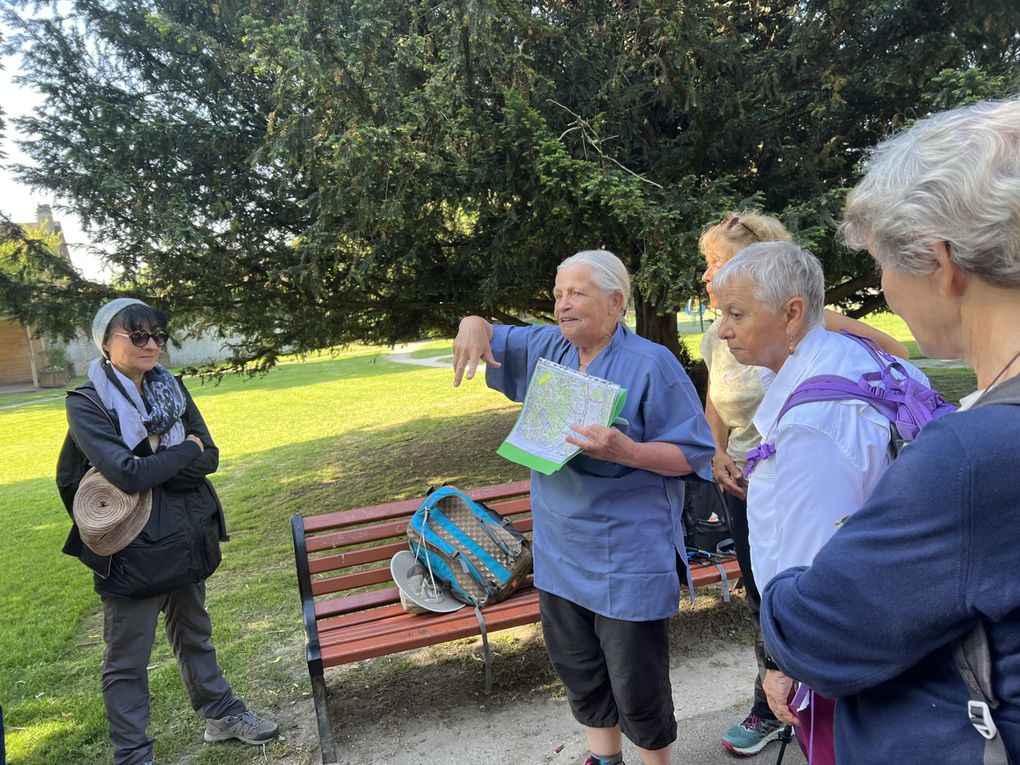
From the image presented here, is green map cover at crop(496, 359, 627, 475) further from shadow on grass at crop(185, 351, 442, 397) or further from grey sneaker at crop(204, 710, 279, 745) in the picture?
shadow on grass at crop(185, 351, 442, 397)

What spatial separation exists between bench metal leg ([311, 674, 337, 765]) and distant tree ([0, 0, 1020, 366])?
301cm

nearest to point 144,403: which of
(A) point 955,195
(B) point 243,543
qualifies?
(A) point 955,195

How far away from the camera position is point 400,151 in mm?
4684

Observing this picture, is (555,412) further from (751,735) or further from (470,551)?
(751,735)

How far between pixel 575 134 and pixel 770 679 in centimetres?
453

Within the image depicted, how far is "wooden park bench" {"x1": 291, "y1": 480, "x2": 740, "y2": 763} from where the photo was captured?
3.07m

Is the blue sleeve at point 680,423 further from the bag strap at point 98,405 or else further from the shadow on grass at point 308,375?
the shadow on grass at point 308,375

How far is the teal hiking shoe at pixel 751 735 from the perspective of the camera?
2865 mm

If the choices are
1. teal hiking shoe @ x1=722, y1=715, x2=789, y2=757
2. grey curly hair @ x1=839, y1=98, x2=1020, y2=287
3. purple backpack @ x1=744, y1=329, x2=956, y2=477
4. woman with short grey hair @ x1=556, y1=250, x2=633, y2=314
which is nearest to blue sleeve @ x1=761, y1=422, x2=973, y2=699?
grey curly hair @ x1=839, y1=98, x2=1020, y2=287

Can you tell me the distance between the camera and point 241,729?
3.22 meters

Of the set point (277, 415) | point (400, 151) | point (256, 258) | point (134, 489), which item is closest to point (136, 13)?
point (256, 258)

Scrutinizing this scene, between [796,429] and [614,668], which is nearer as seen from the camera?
[796,429]

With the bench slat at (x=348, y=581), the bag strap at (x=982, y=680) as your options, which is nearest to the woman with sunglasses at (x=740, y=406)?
the bag strap at (x=982, y=680)

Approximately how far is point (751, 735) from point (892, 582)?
232 centimetres
